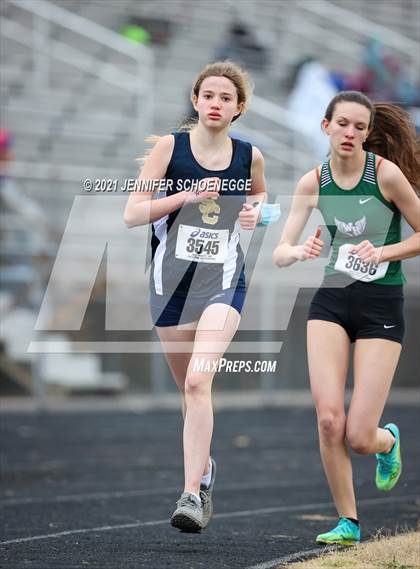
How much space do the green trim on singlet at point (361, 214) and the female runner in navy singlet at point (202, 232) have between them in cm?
34

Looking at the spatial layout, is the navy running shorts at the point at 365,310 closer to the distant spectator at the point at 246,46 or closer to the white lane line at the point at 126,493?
the white lane line at the point at 126,493

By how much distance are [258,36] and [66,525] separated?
18262mm

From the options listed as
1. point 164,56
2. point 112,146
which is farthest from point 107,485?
point 164,56

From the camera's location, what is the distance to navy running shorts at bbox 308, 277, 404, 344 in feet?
19.0

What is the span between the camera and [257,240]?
63.0 ft

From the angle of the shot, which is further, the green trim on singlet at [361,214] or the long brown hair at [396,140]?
the long brown hair at [396,140]

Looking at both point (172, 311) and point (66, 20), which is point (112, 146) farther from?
point (172, 311)

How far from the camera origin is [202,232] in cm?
575

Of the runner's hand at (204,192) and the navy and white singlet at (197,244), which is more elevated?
the runner's hand at (204,192)

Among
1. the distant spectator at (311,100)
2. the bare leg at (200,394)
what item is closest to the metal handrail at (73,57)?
the distant spectator at (311,100)

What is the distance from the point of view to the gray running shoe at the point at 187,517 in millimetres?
5375

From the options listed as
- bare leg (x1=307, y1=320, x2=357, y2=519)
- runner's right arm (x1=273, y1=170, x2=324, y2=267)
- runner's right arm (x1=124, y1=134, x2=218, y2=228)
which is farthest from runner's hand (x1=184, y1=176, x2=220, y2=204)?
bare leg (x1=307, y1=320, x2=357, y2=519)

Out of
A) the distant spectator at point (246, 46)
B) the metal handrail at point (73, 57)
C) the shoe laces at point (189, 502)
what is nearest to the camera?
the shoe laces at point (189, 502)

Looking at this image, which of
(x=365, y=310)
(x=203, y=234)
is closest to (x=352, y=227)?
(x=365, y=310)
